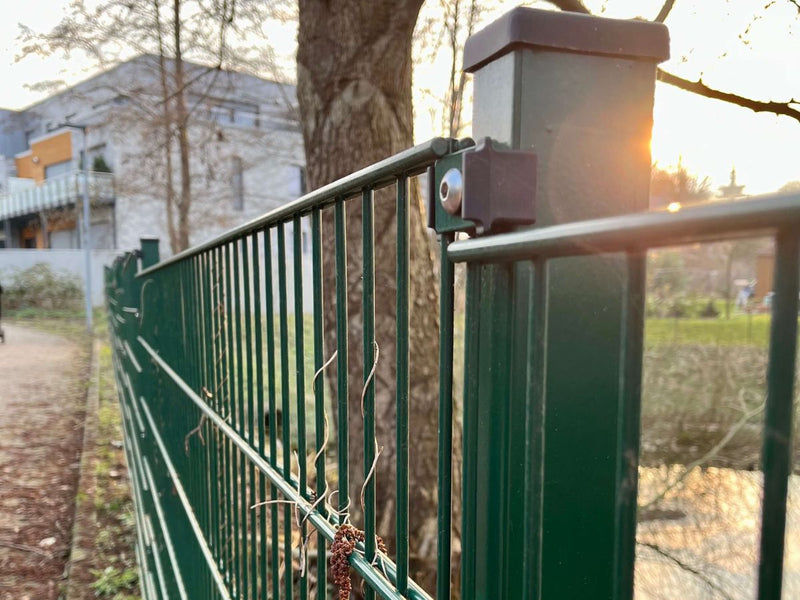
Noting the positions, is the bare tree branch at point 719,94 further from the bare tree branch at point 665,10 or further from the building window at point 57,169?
the building window at point 57,169

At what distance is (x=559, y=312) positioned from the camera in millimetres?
771

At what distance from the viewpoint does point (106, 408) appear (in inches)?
350

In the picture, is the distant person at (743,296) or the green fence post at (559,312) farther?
the green fence post at (559,312)

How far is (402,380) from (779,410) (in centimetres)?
51

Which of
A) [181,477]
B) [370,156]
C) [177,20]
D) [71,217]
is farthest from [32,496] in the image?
[71,217]

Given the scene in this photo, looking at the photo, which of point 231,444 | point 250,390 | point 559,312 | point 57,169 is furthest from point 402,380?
point 57,169

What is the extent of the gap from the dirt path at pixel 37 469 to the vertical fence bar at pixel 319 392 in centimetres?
383

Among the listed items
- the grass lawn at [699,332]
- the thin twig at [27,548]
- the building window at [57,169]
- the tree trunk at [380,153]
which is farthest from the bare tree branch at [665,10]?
the building window at [57,169]

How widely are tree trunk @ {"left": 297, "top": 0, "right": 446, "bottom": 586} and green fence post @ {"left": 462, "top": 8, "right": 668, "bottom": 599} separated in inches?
98.7

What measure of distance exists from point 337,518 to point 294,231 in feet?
1.69

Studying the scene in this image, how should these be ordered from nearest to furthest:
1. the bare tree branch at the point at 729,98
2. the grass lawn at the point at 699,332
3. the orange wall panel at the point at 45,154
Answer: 1. the grass lawn at the point at 699,332
2. the bare tree branch at the point at 729,98
3. the orange wall panel at the point at 45,154

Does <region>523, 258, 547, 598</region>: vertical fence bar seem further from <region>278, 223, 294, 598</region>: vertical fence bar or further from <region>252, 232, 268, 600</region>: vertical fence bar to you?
<region>252, 232, 268, 600</region>: vertical fence bar

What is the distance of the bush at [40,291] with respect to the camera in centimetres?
2203

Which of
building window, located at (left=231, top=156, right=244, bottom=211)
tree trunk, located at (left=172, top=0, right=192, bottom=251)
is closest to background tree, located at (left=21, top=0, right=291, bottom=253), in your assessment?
tree trunk, located at (left=172, top=0, right=192, bottom=251)
